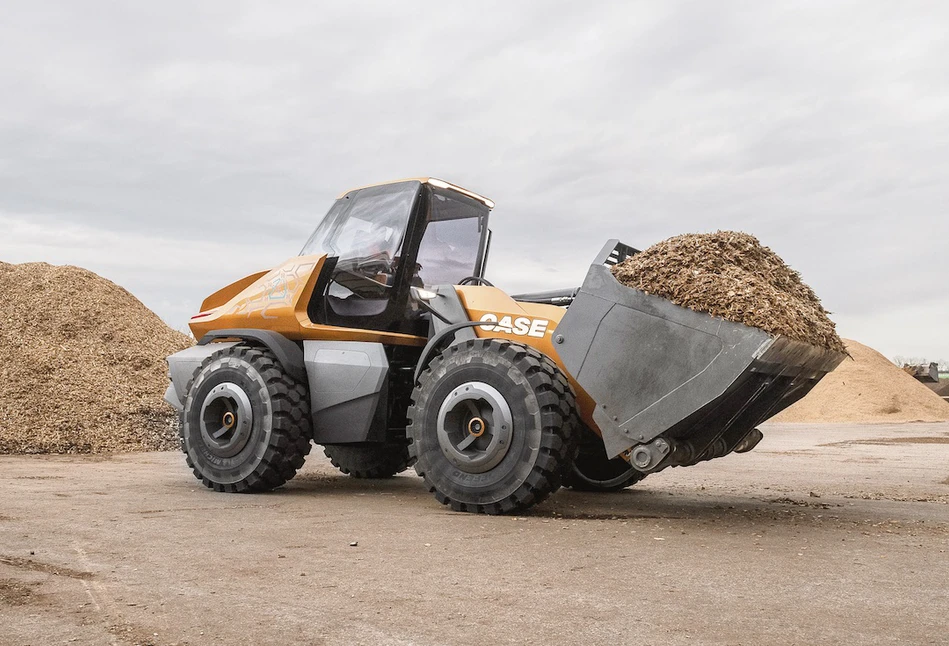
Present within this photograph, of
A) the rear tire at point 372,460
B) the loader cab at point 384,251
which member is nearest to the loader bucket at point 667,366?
the loader cab at point 384,251

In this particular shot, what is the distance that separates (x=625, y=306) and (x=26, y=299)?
45.3 feet

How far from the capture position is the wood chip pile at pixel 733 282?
513 centimetres

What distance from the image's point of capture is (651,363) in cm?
532

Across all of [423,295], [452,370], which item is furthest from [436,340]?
[423,295]

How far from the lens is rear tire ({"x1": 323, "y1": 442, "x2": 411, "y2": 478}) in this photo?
8.78 metres

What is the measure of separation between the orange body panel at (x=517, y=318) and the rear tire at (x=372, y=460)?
250cm

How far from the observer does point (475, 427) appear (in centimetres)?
596

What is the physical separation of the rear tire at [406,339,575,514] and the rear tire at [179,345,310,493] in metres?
1.28

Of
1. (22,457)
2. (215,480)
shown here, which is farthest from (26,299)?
(215,480)

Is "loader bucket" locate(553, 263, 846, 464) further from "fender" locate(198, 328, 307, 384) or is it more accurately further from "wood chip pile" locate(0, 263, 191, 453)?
"wood chip pile" locate(0, 263, 191, 453)

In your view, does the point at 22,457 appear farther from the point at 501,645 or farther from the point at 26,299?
the point at 501,645

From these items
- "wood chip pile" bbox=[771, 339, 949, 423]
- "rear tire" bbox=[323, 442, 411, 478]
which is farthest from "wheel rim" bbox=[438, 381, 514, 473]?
"wood chip pile" bbox=[771, 339, 949, 423]

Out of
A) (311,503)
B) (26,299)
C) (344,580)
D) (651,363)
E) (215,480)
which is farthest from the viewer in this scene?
(26,299)

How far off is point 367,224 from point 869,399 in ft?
77.7
